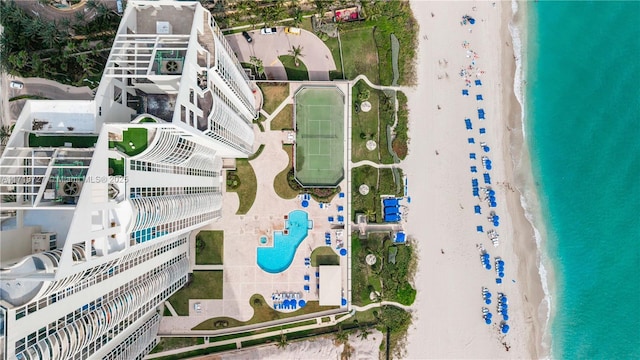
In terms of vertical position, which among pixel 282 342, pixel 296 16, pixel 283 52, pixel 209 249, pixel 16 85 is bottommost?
pixel 282 342

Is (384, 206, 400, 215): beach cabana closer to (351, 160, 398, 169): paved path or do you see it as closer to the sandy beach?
the sandy beach

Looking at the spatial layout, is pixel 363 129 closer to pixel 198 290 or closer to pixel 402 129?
pixel 402 129

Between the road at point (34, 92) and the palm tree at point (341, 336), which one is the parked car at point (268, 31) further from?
the palm tree at point (341, 336)

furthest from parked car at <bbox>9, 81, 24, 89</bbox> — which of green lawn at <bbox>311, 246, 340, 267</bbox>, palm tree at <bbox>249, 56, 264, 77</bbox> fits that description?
green lawn at <bbox>311, 246, 340, 267</bbox>

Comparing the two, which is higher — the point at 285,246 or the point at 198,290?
the point at 285,246

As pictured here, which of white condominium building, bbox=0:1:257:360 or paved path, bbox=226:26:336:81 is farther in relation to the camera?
paved path, bbox=226:26:336:81

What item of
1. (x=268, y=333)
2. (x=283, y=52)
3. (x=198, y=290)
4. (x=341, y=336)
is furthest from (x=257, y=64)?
(x=341, y=336)
